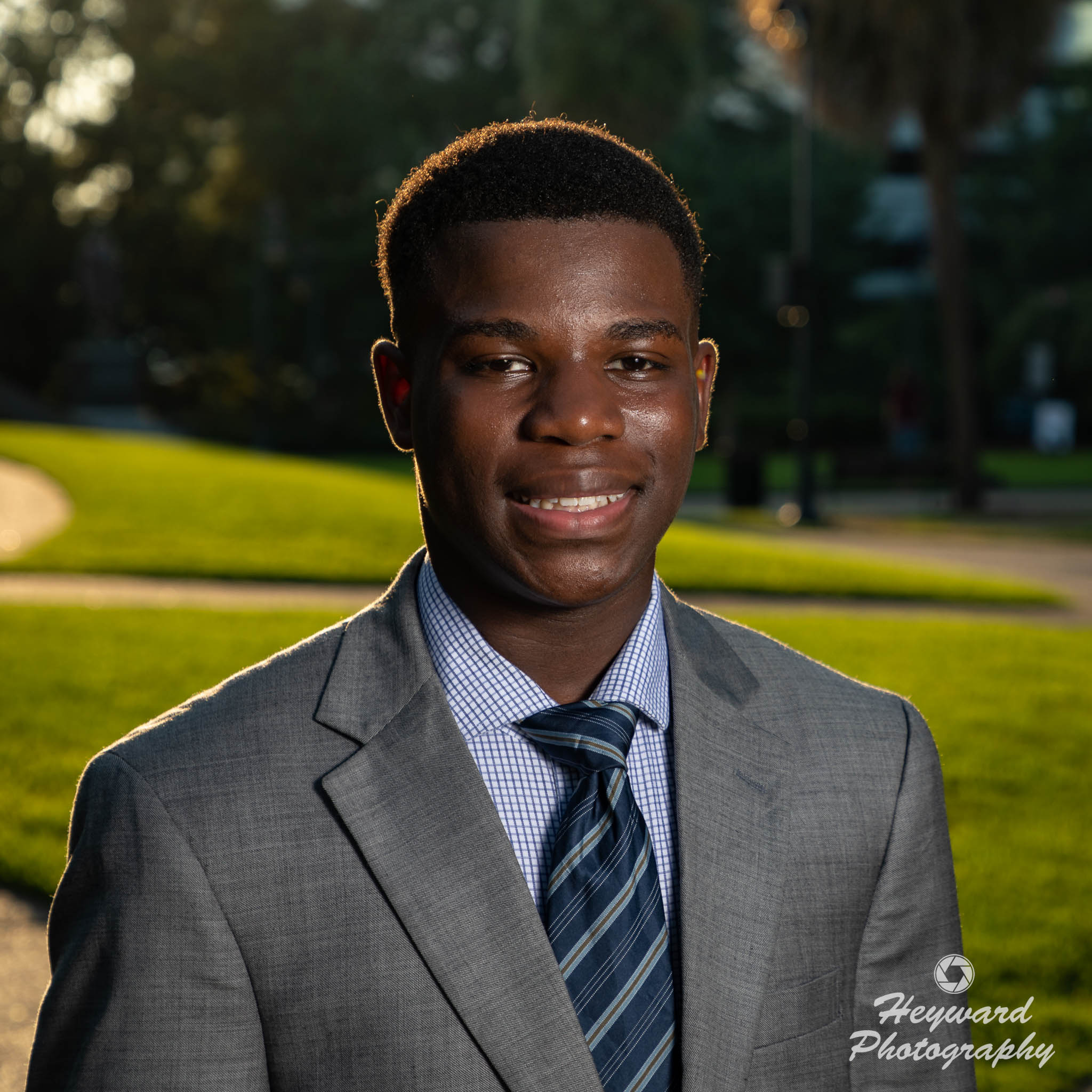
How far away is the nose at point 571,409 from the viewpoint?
1709 mm

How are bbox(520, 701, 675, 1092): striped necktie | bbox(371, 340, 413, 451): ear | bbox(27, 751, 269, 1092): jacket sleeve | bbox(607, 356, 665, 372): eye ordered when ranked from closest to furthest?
1. bbox(27, 751, 269, 1092): jacket sleeve
2. bbox(520, 701, 675, 1092): striped necktie
3. bbox(607, 356, 665, 372): eye
4. bbox(371, 340, 413, 451): ear

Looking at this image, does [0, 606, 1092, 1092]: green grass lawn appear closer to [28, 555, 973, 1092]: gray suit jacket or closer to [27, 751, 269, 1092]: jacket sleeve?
[28, 555, 973, 1092]: gray suit jacket

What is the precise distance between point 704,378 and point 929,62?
67.5 feet

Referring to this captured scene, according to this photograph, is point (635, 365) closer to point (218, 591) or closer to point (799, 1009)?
point (799, 1009)

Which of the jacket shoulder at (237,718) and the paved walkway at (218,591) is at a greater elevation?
the jacket shoulder at (237,718)

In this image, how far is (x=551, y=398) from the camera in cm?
171

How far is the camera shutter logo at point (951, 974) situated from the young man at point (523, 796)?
0.02 m

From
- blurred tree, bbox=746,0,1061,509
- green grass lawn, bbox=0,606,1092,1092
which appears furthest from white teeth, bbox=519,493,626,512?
blurred tree, bbox=746,0,1061,509

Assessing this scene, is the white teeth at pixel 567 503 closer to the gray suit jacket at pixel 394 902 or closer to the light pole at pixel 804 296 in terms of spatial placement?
the gray suit jacket at pixel 394 902

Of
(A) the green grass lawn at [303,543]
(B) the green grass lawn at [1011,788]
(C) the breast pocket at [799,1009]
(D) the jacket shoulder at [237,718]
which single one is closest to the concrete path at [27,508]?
(A) the green grass lawn at [303,543]

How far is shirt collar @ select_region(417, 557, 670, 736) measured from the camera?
179 centimetres

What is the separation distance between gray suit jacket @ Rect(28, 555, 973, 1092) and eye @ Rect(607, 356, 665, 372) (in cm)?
42

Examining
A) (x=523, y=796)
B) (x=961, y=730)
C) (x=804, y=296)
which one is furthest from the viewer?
(x=804, y=296)

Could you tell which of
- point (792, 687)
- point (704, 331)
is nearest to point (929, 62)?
point (704, 331)
